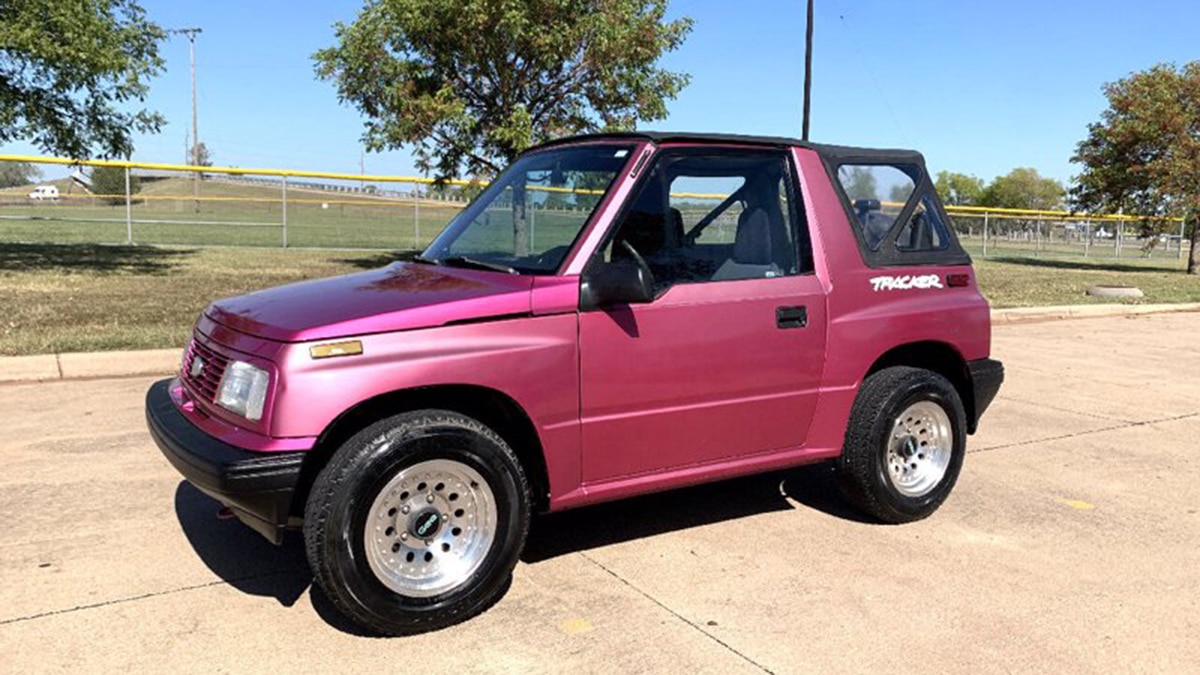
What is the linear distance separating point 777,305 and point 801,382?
0.38 m

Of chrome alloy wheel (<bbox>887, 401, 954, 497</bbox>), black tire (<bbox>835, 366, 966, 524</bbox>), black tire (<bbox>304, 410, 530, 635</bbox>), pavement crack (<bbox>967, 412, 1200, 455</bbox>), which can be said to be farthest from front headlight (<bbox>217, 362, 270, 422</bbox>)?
pavement crack (<bbox>967, 412, 1200, 455</bbox>)

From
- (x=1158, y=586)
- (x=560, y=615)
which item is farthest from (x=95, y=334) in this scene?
(x=1158, y=586)

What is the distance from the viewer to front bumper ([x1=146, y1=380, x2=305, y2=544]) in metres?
3.02

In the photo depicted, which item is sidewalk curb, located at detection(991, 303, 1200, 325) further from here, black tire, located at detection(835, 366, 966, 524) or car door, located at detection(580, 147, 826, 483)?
car door, located at detection(580, 147, 826, 483)

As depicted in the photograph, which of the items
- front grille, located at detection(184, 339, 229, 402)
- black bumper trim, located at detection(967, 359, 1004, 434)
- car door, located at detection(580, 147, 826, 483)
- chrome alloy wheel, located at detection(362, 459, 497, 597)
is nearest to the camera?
chrome alloy wheel, located at detection(362, 459, 497, 597)

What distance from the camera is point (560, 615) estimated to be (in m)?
3.47

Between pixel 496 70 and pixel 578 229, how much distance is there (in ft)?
40.7

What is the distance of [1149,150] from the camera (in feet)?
82.5

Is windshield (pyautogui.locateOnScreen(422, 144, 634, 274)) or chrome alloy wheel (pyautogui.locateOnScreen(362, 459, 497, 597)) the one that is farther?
windshield (pyautogui.locateOnScreen(422, 144, 634, 274))

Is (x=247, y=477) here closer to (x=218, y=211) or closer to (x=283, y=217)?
(x=283, y=217)

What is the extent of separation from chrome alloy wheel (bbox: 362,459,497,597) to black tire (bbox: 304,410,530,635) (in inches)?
1.1

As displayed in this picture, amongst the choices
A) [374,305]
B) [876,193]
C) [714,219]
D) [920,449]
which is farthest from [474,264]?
[920,449]

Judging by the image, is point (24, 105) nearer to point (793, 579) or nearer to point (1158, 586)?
point (793, 579)

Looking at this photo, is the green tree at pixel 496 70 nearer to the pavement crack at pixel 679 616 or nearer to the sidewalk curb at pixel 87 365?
the sidewalk curb at pixel 87 365
